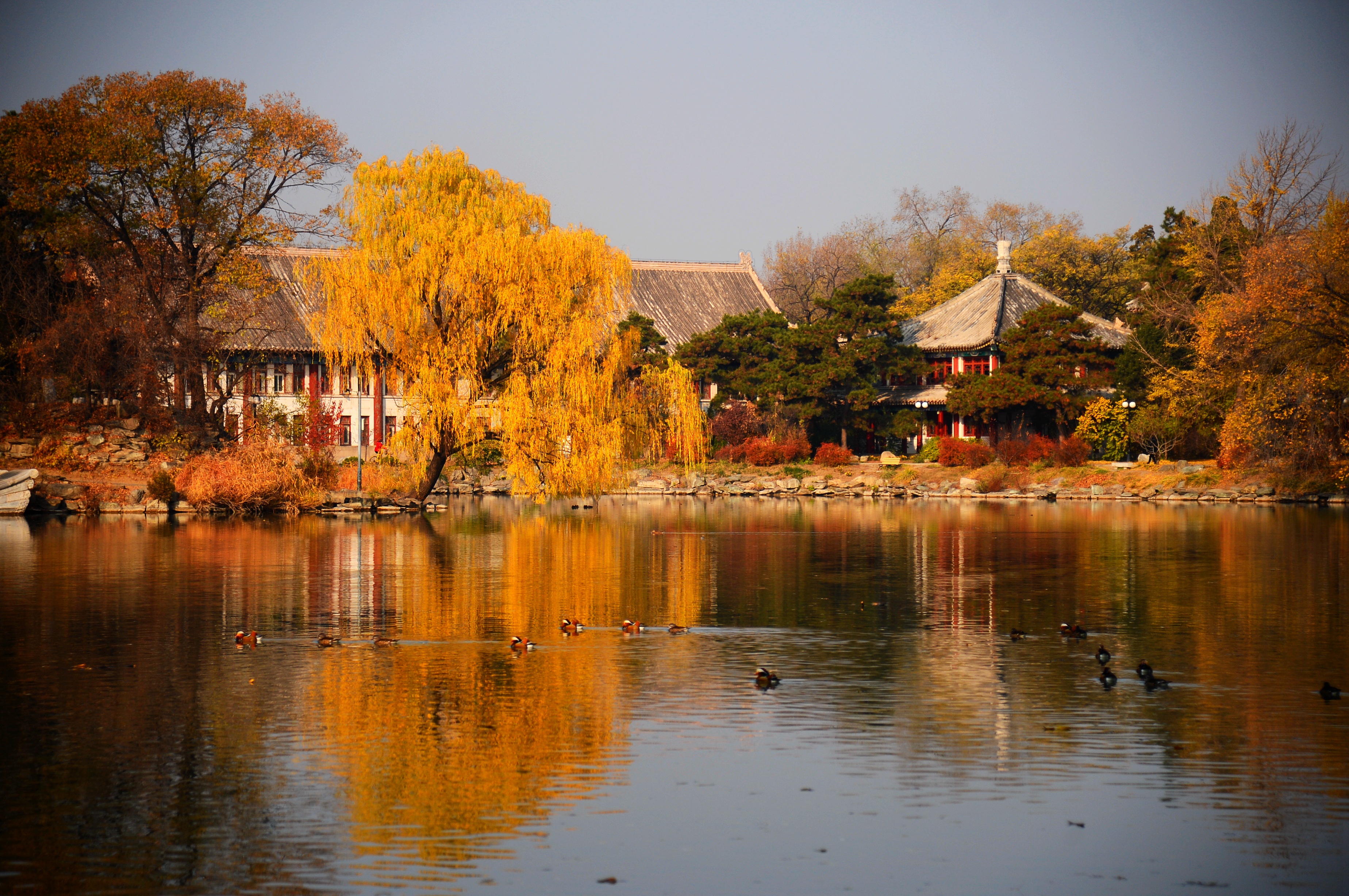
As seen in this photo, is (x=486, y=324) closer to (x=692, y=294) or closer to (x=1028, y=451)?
(x=1028, y=451)

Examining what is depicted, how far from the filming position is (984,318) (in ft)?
236

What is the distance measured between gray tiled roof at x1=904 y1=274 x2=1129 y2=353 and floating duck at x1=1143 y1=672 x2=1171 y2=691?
5586cm

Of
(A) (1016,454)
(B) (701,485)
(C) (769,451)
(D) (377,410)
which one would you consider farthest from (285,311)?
(A) (1016,454)

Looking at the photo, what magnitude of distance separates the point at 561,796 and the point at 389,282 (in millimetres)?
30127

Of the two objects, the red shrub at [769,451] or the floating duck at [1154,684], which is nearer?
the floating duck at [1154,684]

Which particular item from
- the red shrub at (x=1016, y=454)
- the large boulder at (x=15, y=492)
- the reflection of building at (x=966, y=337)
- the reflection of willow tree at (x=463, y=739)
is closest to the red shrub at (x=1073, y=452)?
the red shrub at (x=1016, y=454)

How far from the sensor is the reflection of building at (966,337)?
6962 cm

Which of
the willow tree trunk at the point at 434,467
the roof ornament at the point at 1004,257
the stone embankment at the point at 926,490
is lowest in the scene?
the stone embankment at the point at 926,490

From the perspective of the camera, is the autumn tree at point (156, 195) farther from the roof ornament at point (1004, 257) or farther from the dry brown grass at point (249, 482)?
the roof ornament at point (1004, 257)

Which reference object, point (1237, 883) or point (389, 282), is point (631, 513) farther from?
point (1237, 883)

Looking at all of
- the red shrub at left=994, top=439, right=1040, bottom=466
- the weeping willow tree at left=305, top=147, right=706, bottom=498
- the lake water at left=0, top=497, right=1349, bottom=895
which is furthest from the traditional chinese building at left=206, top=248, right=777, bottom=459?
the lake water at left=0, top=497, right=1349, bottom=895

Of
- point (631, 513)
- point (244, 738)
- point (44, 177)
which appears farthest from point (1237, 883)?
point (44, 177)

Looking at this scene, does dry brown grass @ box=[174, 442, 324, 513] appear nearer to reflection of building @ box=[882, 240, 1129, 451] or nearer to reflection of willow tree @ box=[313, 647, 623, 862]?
reflection of willow tree @ box=[313, 647, 623, 862]

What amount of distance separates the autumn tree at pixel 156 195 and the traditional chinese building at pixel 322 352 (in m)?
3.25
